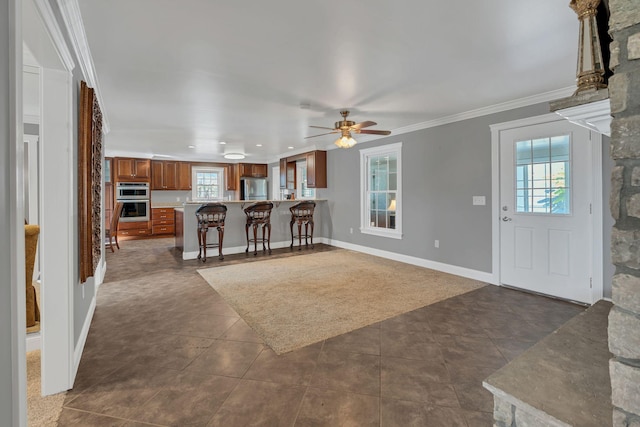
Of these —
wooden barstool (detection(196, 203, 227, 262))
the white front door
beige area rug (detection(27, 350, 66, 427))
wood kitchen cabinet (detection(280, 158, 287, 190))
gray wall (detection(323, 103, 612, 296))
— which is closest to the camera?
beige area rug (detection(27, 350, 66, 427))

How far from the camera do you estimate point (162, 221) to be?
8484 millimetres

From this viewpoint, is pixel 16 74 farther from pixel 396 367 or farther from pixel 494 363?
pixel 494 363

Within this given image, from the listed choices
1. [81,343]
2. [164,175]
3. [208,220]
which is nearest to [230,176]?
[164,175]

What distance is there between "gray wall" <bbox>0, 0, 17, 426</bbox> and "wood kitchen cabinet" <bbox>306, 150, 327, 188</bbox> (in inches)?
238

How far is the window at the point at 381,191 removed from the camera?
5.34 meters

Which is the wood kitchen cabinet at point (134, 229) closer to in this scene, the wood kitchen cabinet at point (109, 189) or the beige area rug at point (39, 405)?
the wood kitchen cabinet at point (109, 189)

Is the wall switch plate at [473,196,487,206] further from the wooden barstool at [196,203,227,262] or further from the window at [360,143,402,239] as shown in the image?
the wooden barstool at [196,203,227,262]

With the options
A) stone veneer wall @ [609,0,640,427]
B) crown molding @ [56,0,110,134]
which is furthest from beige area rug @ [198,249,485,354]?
crown molding @ [56,0,110,134]

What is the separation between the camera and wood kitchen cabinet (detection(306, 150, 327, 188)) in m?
6.88

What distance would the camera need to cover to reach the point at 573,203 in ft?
10.7

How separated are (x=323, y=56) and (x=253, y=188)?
290 inches

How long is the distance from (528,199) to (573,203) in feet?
1.45

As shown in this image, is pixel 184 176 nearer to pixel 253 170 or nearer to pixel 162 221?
pixel 162 221

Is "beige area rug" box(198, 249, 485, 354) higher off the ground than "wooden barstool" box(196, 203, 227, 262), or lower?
lower
